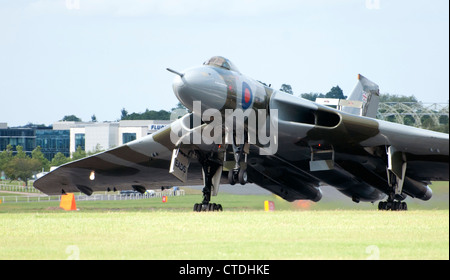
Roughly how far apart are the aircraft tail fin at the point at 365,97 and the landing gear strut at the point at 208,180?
6.22 m

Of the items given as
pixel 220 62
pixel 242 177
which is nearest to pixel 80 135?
pixel 242 177

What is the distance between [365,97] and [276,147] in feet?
20.1

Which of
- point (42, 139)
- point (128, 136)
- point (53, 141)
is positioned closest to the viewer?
point (128, 136)

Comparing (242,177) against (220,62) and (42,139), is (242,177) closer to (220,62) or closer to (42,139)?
(220,62)

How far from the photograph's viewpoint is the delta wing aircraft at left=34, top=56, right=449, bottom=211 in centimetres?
1689

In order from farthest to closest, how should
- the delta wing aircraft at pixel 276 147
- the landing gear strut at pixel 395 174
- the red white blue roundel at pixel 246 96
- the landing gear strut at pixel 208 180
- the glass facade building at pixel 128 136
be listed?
the glass facade building at pixel 128 136
the landing gear strut at pixel 208 180
the landing gear strut at pixel 395 174
the red white blue roundel at pixel 246 96
the delta wing aircraft at pixel 276 147

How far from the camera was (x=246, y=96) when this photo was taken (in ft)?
56.3

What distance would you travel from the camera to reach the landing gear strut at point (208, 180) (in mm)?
19219

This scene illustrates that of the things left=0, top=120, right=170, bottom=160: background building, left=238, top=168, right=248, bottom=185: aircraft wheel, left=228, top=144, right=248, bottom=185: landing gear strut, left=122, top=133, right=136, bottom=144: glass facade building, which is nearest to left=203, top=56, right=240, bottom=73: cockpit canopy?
left=228, top=144, right=248, bottom=185: landing gear strut

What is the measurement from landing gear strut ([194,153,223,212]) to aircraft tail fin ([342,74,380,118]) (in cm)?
622

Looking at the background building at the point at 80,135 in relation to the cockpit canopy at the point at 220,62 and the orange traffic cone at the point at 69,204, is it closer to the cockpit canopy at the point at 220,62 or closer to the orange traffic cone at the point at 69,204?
the orange traffic cone at the point at 69,204

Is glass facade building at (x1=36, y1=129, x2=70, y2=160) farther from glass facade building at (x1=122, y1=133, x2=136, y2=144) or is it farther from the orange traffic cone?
the orange traffic cone

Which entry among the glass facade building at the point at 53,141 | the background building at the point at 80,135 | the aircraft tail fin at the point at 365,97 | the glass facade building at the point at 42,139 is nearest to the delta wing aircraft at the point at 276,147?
the aircraft tail fin at the point at 365,97
